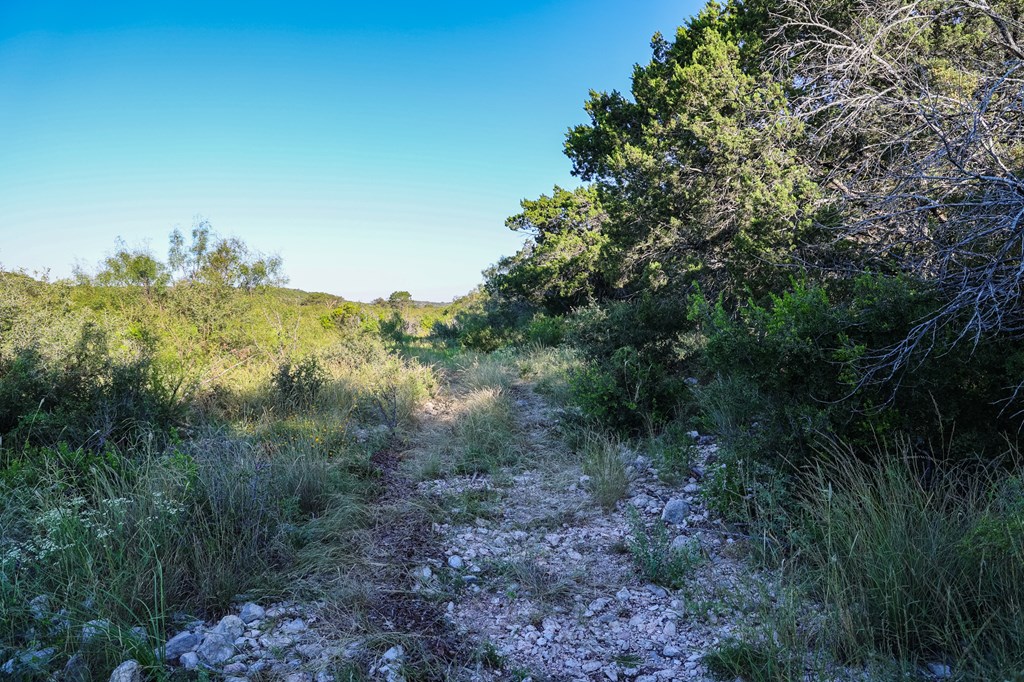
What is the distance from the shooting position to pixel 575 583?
3.35m

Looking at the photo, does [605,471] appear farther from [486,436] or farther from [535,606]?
[486,436]

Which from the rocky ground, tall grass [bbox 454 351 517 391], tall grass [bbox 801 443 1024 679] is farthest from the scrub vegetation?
tall grass [bbox 454 351 517 391]

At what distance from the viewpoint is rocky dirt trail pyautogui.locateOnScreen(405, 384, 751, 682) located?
2.67 metres

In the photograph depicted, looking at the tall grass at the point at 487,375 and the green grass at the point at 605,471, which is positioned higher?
the tall grass at the point at 487,375

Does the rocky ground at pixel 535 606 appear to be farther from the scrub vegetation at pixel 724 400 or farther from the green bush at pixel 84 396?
the green bush at pixel 84 396

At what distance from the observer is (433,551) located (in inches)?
151

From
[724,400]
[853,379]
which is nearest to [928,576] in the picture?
[853,379]

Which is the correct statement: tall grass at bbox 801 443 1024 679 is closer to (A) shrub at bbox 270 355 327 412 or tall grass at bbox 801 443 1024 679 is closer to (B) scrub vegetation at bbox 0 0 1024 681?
(B) scrub vegetation at bbox 0 0 1024 681

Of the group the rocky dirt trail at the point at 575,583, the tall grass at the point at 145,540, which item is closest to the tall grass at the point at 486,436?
the rocky dirt trail at the point at 575,583

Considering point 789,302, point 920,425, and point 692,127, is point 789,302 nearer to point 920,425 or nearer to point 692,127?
point 920,425

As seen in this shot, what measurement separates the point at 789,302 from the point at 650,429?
247 centimetres

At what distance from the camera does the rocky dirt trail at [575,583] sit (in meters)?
2.67

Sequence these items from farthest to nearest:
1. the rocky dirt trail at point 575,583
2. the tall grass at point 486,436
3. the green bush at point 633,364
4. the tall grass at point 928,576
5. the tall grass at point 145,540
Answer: the green bush at point 633,364 < the tall grass at point 486,436 < the rocky dirt trail at point 575,583 < the tall grass at point 145,540 < the tall grass at point 928,576

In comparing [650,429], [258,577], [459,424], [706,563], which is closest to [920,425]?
[706,563]
